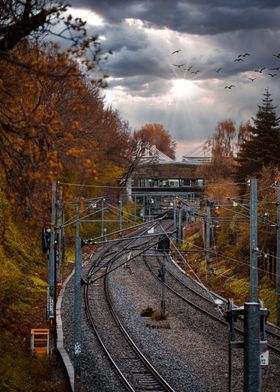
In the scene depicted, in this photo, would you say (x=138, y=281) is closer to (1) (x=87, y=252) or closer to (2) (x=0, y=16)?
(1) (x=87, y=252)

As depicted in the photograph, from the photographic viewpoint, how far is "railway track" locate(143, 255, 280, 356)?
23042 mm

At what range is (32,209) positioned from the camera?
8773 mm

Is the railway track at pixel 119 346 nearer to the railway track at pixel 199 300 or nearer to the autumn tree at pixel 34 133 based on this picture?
the railway track at pixel 199 300

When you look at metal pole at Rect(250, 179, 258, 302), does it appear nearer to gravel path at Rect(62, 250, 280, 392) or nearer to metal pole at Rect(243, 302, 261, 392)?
gravel path at Rect(62, 250, 280, 392)

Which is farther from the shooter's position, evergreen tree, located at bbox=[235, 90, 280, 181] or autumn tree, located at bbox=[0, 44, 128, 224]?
evergreen tree, located at bbox=[235, 90, 280, 181]

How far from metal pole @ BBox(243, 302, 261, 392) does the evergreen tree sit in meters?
39.2

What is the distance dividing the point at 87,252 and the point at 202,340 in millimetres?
32275

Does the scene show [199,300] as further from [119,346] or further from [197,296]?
[119,346]

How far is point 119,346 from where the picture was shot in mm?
21984

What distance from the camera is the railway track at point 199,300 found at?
2304 centimetres

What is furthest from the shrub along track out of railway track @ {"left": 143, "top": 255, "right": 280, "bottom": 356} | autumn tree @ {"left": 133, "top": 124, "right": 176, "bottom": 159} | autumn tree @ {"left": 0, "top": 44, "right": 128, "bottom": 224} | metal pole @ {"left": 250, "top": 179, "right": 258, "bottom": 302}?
autumn tree @ {"left": 133, "top": 124, "right": 176, "bottom": 159}

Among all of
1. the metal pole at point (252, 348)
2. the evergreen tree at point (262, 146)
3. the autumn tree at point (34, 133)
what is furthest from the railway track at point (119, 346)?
the evergreen tree at point (262, 146)

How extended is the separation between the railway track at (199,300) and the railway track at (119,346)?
3.44 metres

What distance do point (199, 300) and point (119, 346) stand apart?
10436 mm
